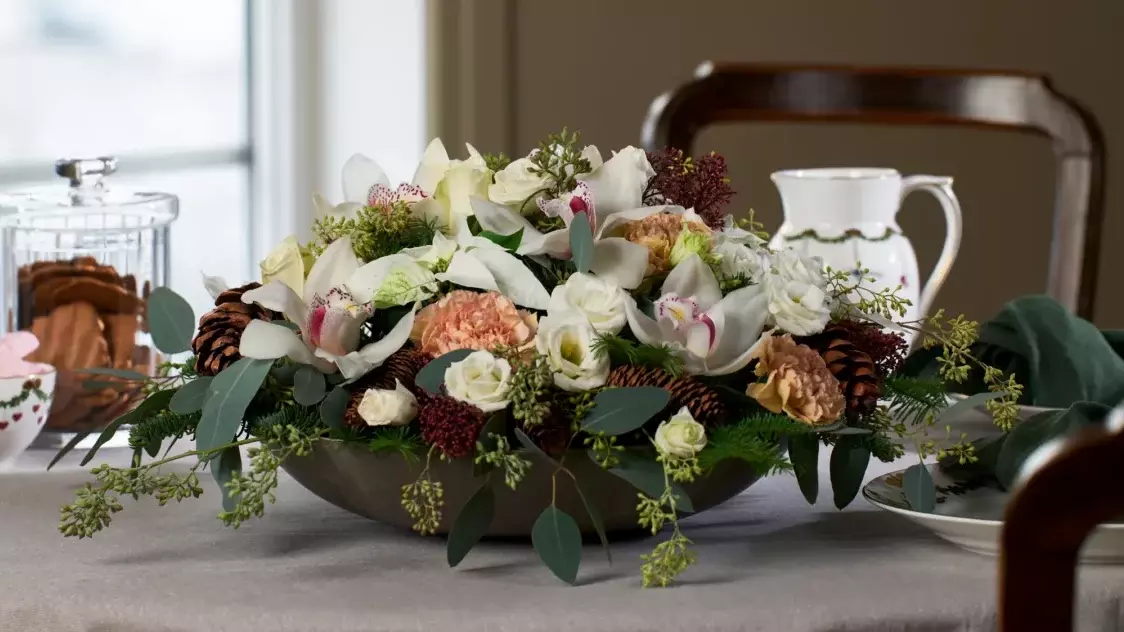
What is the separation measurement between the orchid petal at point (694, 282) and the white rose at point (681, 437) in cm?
8

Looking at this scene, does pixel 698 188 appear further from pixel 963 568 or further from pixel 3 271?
pixel 3 271

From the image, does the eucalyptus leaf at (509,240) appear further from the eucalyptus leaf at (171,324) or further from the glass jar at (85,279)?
the glass jar at (85,279)

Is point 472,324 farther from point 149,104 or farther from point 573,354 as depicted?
point 149,104

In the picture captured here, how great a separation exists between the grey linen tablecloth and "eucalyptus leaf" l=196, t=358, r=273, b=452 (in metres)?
0.06

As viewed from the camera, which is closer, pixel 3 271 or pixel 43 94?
pixel 3 271

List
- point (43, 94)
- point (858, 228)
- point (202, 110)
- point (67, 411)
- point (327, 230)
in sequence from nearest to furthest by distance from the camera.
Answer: point (327, 230) → point (67, 411) → point (858, 228) → point (43, 94) → point (202, 110)

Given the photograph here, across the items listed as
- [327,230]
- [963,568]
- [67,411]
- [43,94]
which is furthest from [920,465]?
[43,94]

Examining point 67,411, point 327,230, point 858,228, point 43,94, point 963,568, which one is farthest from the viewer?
point 43,94

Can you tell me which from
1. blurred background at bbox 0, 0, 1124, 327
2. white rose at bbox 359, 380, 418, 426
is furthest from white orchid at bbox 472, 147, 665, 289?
blurred background at bbox 0, 0, 1124, 327

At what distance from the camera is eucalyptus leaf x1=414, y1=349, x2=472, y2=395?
2.30 ft

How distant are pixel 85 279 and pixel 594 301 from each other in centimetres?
50

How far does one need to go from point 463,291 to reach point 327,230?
12 cm

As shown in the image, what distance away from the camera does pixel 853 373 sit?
2.41 feet

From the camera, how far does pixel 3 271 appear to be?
42.9 inches
